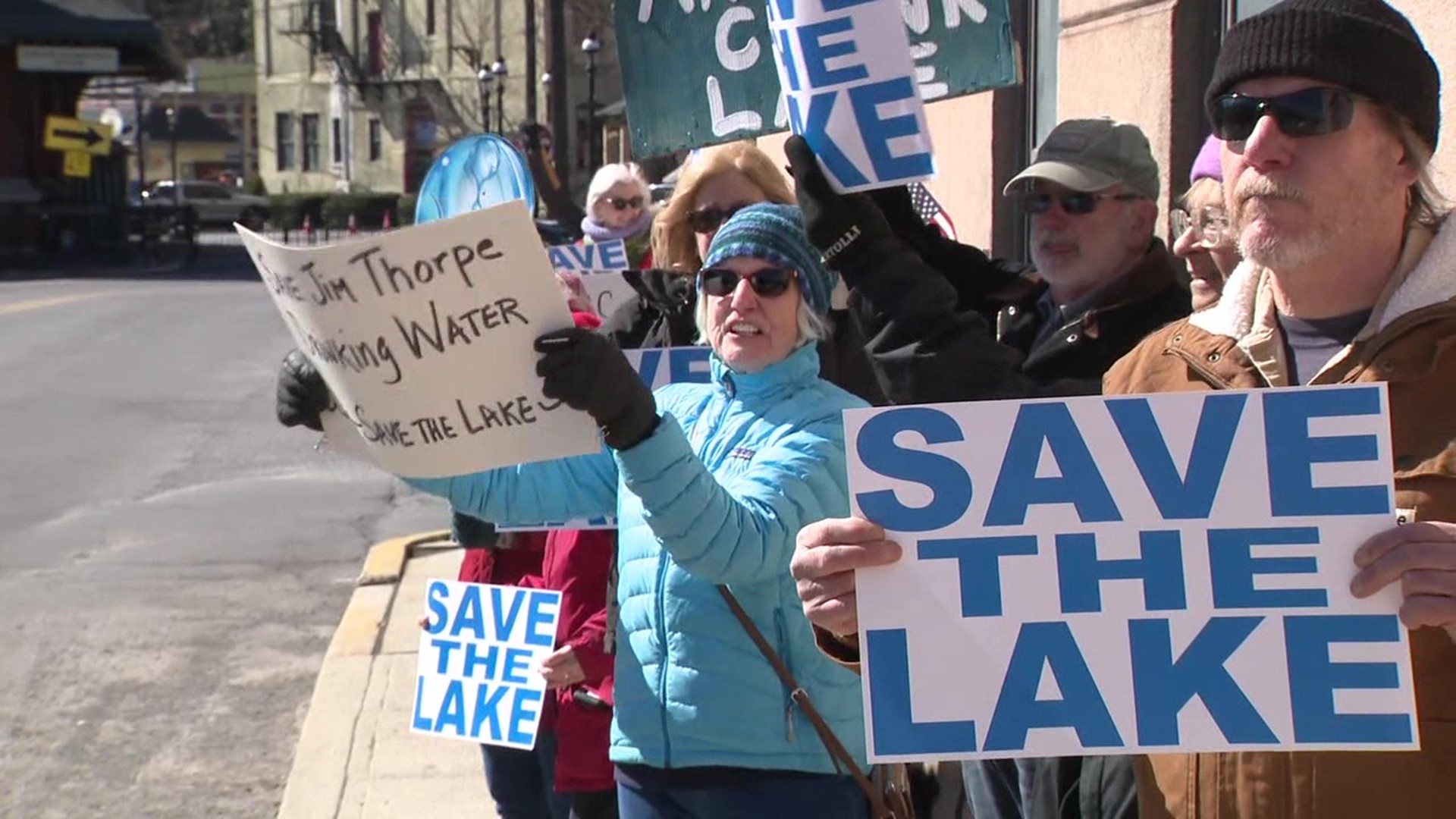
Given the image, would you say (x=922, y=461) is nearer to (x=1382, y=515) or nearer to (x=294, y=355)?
(x=1382, y=515)

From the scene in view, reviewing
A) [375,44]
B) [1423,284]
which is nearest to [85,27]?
[375,44]

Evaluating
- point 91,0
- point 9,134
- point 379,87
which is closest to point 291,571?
point 9,134

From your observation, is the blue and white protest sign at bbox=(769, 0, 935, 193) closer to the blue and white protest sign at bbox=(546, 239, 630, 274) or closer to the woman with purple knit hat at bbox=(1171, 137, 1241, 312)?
the woman with purple knit hat at bbox=(1171, 137, 1241, 312)

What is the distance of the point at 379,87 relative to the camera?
66.0m

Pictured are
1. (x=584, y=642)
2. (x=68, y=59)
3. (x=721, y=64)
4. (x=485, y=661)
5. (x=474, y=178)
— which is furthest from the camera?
(x=68, y=59)

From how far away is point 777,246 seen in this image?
3387 millimetres

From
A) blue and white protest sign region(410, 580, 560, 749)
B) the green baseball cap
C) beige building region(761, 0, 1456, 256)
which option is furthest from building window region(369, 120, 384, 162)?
the green baseball cap

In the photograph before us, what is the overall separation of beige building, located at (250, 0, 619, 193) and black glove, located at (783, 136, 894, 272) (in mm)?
50421

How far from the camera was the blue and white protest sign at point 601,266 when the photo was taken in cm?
601

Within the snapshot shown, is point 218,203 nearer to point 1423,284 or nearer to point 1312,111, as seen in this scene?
point 1312,111

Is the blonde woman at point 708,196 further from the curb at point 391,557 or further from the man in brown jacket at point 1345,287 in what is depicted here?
the curb at point 391,557

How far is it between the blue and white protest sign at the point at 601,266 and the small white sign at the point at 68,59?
4271 centimetres

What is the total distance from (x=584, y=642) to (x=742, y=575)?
121cm

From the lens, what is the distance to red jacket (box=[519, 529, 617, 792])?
4281 mm
